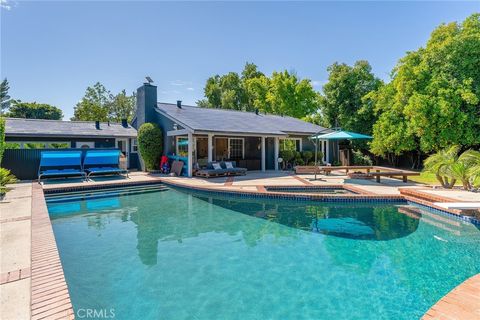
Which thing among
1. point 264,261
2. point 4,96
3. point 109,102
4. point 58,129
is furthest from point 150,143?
point 4,96

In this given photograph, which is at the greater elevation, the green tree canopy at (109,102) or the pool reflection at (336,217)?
the green tree canopy at (109,102)

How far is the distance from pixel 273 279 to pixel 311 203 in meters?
5.72

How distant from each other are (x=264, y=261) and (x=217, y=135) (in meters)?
13.0

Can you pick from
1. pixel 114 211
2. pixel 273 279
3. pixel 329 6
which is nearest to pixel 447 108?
pixel 329 6

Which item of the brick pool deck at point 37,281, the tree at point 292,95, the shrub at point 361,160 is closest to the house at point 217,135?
the shrub at point 361,160

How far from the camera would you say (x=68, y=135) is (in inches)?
638

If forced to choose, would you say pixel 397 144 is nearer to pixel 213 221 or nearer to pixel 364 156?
pixel 364 156

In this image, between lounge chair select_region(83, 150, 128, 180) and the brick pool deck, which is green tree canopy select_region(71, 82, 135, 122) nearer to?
lounge chair select_region(83, 150, 128, 180)

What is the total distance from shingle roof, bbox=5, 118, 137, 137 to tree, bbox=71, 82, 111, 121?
20.0 metres

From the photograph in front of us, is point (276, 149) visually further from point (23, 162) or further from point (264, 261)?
point (23, 162)

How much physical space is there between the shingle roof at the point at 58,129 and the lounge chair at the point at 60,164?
7.45 ft

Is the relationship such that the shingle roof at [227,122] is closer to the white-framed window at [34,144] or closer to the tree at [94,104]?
the white-framed window at [34,144]

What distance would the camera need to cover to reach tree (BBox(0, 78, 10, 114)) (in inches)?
1745

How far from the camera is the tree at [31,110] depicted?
46.5m
